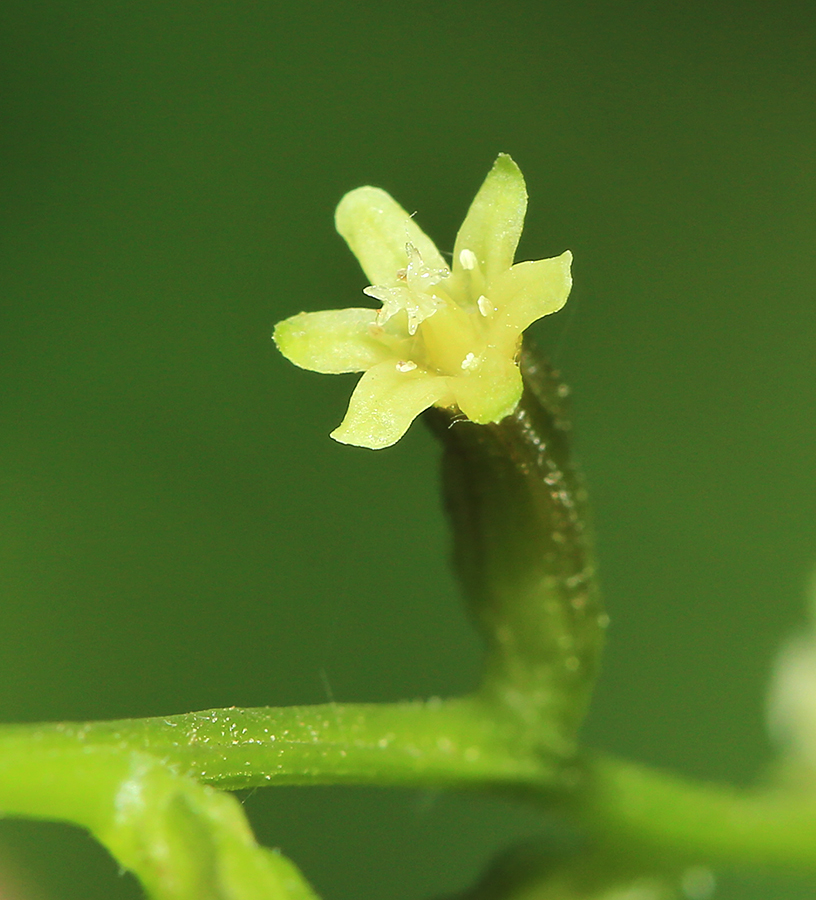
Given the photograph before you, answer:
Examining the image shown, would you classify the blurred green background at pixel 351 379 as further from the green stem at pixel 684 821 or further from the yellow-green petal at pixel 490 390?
the yellow-green petal at pixel 490 390

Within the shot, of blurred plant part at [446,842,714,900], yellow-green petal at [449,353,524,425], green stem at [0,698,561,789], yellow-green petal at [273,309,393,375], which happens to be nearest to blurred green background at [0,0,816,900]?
blurred plant part at [446,842,714,900]

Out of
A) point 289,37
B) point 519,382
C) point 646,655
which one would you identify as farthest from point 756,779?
point 289,37

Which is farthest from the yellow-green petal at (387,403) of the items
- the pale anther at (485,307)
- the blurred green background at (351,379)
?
the blurred green background at (351,379)

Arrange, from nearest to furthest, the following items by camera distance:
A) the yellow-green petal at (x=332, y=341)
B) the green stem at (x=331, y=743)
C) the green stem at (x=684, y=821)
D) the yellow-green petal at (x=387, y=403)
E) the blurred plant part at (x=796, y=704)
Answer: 1. the green stem at (x=331, y=743)
2. the yellow-green petal at (x=387, y=403)
3. the yellow-green petal at (x=332, y=341)
4. the green stem at (x=684, y=821)
5. the blurred plant part at (x=796, y=704)

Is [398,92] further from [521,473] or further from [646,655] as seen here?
[521,473]

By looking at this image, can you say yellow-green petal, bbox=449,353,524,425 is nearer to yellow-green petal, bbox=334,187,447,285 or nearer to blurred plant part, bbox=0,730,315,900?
yellow-green petal, bbox=334,187,447,285

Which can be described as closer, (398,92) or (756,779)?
(756,779)

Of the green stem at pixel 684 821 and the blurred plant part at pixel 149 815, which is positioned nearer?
the blurred plant part at pixel 149 815

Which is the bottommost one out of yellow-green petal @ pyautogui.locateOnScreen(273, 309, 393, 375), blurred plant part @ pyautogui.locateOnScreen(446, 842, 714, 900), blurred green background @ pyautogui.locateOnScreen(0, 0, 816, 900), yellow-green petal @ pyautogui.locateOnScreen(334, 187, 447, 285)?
blurred plant part @ pyautogui.locateOnScreen(446, 842, 714, 900)
